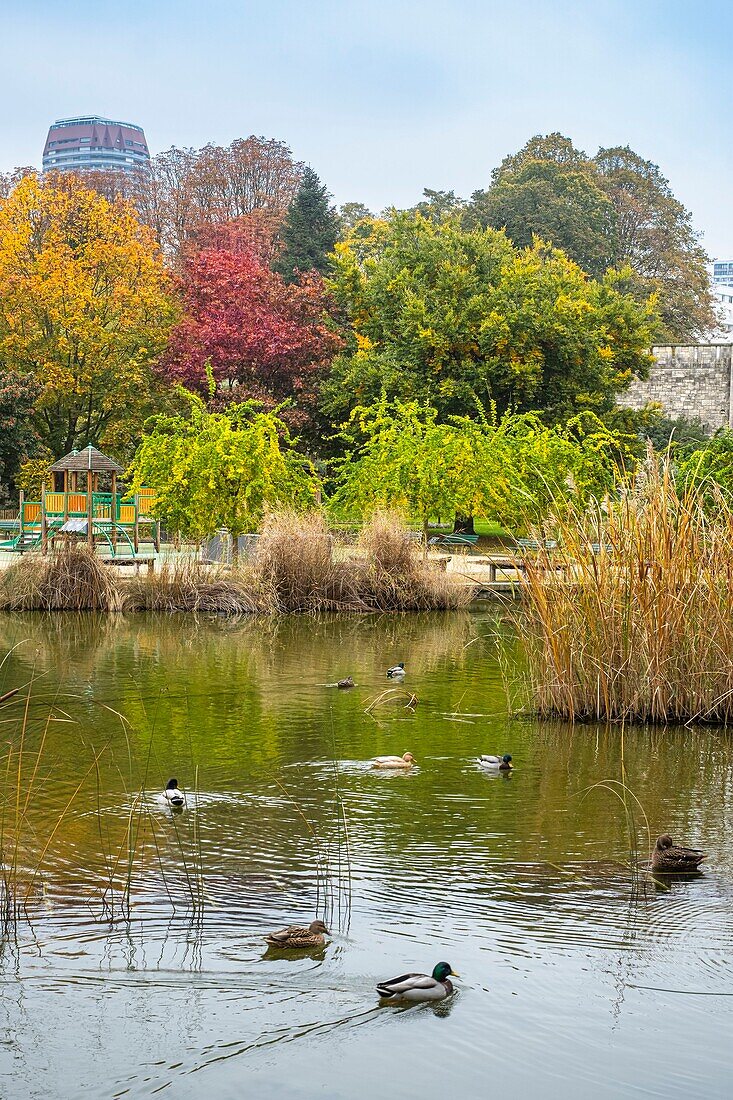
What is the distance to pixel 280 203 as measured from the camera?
160 feet

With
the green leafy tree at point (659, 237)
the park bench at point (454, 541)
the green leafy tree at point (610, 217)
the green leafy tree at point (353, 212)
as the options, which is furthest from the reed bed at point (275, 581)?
the green leafy tree at point (353, 212)

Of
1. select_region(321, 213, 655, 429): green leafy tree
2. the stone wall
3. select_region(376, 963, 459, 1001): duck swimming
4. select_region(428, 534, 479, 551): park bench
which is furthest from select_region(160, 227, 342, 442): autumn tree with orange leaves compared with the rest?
select_region(376, 963, 459, 1001): duck swimming

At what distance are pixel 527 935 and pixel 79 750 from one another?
4.15 metres

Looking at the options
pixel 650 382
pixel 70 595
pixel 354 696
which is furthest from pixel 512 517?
pixel 650 382

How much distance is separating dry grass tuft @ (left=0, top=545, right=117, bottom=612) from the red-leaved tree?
39.9 ft

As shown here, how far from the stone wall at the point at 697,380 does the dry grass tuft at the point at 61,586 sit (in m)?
28.7

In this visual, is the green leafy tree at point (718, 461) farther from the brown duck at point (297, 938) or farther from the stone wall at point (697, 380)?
the stone wall at point (697, 380)

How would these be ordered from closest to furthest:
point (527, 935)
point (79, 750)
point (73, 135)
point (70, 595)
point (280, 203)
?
point (527, 935) < point (79, 750) < point (70, 595) < point (280, 203) < point (73, 135)

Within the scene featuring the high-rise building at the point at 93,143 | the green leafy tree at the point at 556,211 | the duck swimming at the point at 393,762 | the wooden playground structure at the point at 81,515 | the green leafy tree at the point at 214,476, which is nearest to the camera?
the duck swimming at the point at 393,762

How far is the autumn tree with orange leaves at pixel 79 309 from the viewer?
28438 millimetres

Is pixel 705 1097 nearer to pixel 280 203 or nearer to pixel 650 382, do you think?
pixel 650 382

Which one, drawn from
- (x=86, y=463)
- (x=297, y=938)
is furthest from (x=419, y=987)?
(x=86, y=463)

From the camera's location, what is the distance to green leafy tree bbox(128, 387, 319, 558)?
19.1 metres

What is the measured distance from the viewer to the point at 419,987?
4.98 metres
